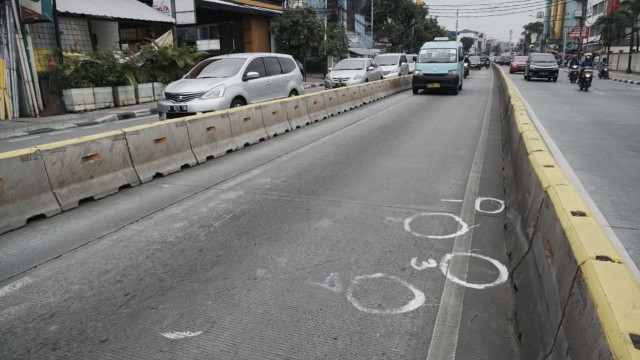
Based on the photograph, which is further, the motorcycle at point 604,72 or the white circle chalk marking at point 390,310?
the motorcycle at point 604,72

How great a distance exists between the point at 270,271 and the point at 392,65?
957 inches

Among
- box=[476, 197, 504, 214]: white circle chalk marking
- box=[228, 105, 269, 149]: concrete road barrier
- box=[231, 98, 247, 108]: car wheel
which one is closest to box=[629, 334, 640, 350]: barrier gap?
box=[476, 197, 504, 214]: white circle chalk marking

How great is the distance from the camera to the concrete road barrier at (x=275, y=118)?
35.4 feet

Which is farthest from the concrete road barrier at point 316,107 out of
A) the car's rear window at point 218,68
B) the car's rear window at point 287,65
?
the car's rear window at point 218,68

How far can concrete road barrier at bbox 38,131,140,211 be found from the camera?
5.81m

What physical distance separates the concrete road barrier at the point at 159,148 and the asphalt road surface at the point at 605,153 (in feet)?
20.0

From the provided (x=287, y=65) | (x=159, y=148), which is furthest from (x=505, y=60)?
(x=159, y=148)

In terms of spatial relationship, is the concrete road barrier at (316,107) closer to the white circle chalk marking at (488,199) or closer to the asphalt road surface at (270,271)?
the asphalt road surface at (270,271)

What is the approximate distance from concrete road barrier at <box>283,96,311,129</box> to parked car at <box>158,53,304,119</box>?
1.03 m

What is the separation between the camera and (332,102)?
14.9m

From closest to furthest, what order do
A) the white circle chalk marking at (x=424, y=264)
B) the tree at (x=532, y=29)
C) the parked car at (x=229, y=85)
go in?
the white circle chalk marking at (x=424, y=264) < the parked car at (x=229, y=85) < the tree at (x=532, y=29)

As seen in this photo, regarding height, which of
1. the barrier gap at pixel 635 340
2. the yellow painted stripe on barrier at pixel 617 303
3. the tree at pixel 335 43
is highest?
the tree at pixel 335 43

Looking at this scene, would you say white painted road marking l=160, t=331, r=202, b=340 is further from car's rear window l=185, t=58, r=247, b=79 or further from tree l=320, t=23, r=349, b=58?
tree l=320, t=23, r=349, b=58

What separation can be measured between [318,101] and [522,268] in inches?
421
